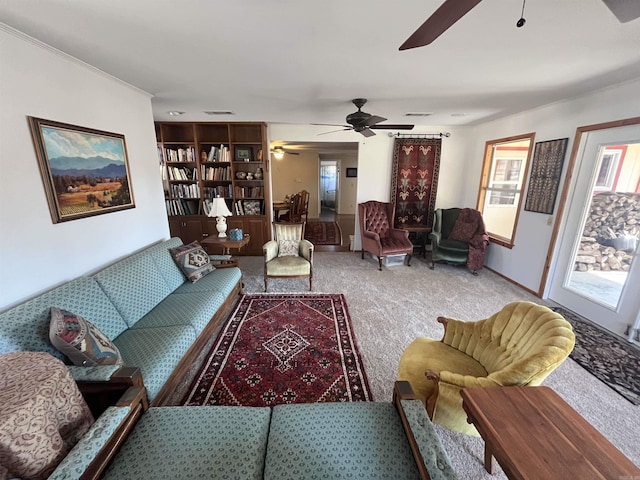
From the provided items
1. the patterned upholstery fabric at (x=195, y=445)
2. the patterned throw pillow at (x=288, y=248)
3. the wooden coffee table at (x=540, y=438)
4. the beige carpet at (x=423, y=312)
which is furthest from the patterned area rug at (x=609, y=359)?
the patterned throw pillow at (x=288, y=248)

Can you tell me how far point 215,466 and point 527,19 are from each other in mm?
2704

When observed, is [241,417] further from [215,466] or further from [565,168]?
[565,168]

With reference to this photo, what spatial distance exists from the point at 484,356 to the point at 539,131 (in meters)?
3.35

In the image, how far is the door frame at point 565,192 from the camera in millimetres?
2584

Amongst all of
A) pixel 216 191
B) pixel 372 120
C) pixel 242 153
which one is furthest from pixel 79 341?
pixel 242 153

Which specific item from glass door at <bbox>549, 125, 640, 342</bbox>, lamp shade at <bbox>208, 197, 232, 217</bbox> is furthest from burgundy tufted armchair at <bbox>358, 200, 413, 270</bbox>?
lamp shade at <bbox>208, 197, 232, 217</bbox>

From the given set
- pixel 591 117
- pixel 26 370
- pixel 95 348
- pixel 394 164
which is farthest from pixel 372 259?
pixel 26 370

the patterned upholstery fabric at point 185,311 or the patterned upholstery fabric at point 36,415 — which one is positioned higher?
the patterned upholstery fabric at point 36,415

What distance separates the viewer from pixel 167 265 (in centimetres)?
263

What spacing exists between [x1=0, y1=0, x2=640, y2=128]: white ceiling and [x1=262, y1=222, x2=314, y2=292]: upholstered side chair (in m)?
1.73

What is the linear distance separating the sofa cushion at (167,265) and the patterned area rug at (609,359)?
147 inches

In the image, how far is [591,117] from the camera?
2742 millimetres

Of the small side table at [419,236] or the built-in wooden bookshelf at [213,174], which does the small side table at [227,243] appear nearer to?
the built-in wooden bookshelf at [213,174]

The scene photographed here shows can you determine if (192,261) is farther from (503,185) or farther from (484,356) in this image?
(503,185)
